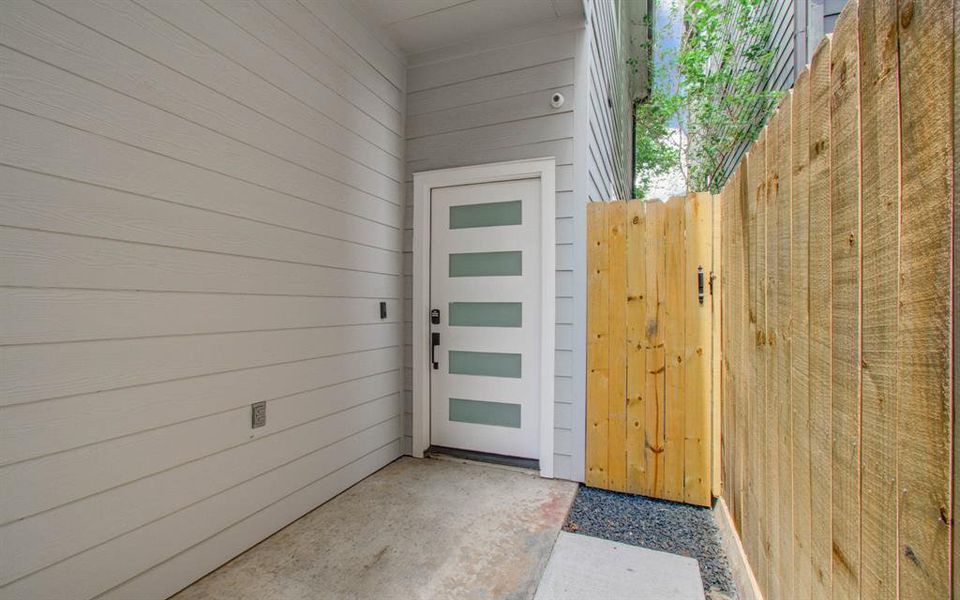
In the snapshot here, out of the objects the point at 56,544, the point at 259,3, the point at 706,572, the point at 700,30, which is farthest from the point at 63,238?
the point at 700,30

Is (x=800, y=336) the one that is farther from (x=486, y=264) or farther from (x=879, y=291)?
(x=486, y=264)

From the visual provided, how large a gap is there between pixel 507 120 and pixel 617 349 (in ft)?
5.91

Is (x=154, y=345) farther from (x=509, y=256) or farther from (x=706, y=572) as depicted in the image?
(x=706, y=572)

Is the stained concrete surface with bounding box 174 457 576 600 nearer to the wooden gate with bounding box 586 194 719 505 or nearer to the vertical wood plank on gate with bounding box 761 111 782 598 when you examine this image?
the wooden gate with bounding box 586 194 719 505

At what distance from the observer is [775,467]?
4.25 ft

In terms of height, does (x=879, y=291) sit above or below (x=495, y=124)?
below

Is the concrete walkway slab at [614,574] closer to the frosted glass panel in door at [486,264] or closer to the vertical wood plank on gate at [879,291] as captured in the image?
the vertical wood plank on gate at [879,291]

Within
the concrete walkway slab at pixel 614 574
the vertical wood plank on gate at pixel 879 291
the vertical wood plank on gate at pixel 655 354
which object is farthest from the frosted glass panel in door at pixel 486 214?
the vertical wood plank on gate at pixel 879 291

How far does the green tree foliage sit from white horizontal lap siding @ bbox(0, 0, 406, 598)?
4055 mm

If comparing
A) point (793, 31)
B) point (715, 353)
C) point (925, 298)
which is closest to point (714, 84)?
point (793, 31)

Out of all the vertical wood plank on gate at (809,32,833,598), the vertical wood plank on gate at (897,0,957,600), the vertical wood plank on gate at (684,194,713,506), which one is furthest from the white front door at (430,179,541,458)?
the vertical wood plank on gate at (897,0,957,600)

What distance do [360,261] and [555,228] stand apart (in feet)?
4.47

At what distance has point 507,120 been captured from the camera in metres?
3.07

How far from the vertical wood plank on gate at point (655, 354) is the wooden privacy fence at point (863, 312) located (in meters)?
1.31
